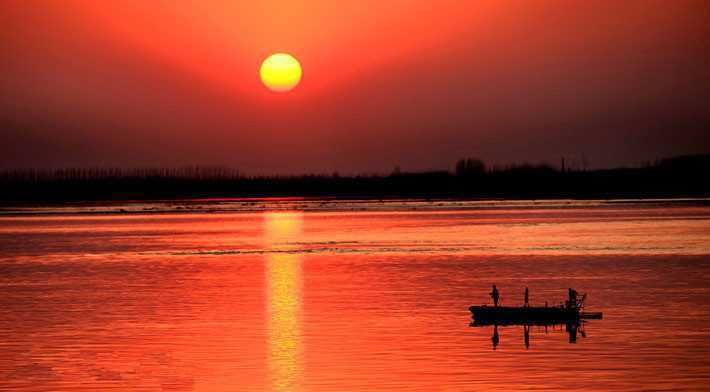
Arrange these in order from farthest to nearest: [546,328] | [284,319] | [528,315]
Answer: [284,319] < [528,315] < [546,328]

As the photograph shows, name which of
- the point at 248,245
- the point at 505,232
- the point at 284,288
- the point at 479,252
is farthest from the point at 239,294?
the point at 505,232

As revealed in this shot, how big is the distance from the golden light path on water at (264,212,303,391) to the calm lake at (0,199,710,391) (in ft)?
0.25

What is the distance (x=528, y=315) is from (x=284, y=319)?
20.6 feet

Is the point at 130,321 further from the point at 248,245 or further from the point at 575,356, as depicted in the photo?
the point at 248,245

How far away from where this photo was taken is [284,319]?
28.3 meters

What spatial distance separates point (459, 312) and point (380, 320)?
267 centimetres

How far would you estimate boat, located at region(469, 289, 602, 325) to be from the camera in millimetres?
25656

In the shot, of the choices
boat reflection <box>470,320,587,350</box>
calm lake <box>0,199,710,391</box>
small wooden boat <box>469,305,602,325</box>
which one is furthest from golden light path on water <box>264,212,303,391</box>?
small wooden boat <box>469,305,602,325</box>

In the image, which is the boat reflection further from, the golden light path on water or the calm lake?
the golden light path on water

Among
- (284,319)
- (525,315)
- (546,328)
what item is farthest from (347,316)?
(546,328)

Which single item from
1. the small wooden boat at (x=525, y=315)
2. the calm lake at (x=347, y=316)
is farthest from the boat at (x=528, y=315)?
the calm lake at (x=347, y=316)

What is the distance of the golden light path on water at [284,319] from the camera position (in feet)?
65.6

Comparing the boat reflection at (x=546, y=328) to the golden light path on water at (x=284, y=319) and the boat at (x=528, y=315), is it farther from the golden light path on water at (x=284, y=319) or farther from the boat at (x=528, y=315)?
the golden light path on water at (x=284, y=319)

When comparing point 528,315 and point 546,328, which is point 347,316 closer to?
point 528,315
